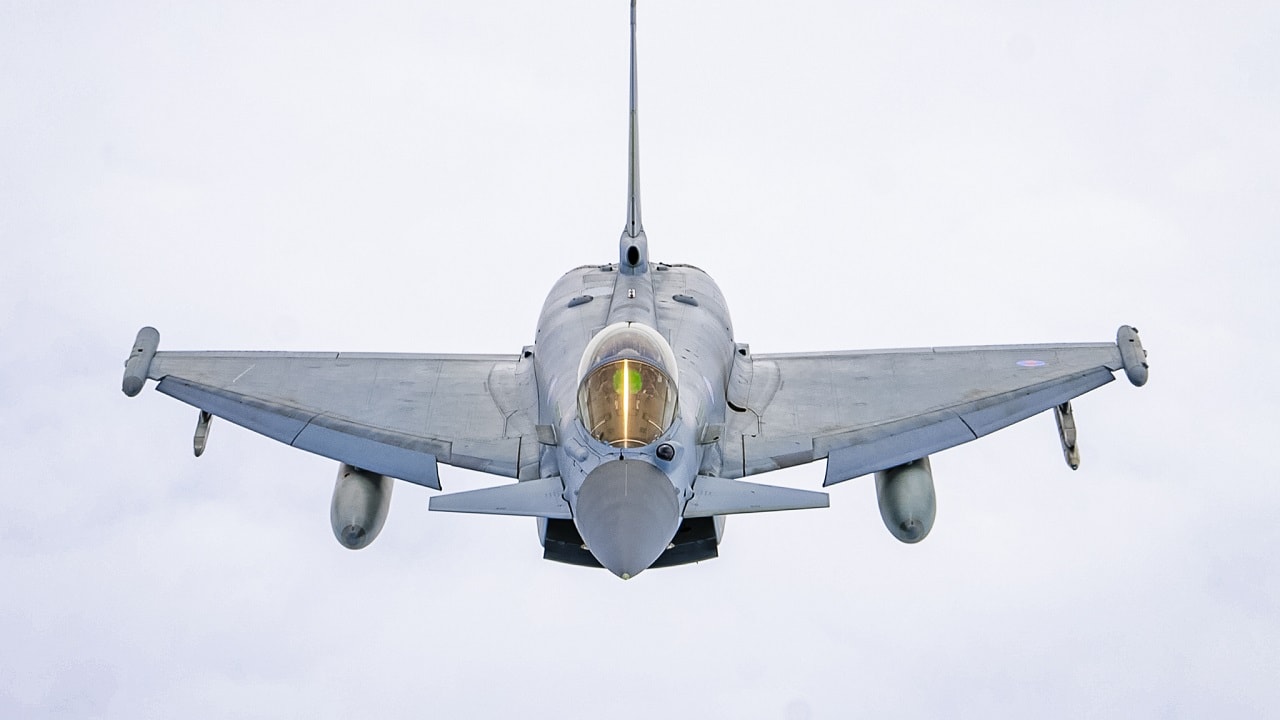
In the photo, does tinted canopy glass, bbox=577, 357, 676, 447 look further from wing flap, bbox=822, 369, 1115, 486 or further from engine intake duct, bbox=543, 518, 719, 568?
wing flap, bbox=822, 369, 1115, 486

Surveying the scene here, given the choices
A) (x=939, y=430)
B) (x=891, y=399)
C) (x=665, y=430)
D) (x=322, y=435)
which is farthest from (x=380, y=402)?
(x=939, y=430)

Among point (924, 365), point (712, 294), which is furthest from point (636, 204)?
point (924, 365)

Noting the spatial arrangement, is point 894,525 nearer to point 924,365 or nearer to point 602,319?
point 924,365

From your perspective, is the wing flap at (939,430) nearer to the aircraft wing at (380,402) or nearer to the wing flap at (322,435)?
the aircraft wing at (380,402)

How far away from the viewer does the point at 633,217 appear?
18.8 meters

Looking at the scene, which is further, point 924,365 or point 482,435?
point 924,365

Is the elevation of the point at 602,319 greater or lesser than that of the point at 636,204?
lesser

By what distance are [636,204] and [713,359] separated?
99.0 inches

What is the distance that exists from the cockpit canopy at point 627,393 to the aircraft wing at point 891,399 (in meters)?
2.06

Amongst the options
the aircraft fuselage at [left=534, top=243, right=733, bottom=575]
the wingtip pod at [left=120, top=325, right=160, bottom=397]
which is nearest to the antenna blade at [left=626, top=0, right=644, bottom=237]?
the aircraft fuselage at [left=534, top=243, right=733, bottom=575]

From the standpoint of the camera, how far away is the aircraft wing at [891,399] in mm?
16828

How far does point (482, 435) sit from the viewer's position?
17125mm

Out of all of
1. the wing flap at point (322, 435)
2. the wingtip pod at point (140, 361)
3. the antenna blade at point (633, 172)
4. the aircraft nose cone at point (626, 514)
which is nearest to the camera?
the aircraft nose cone at point (626, 514)

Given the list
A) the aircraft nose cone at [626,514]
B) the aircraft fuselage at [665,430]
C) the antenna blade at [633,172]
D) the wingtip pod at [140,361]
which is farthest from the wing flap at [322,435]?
the antenna blade at [633,172]
